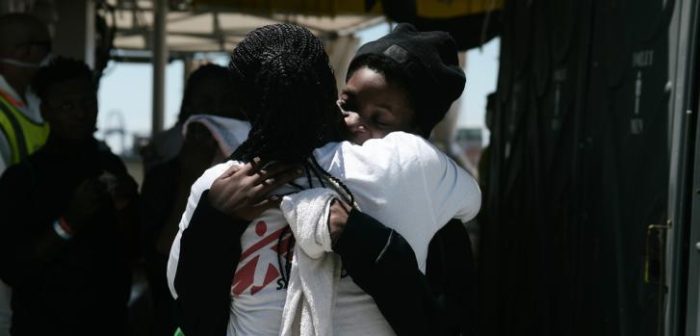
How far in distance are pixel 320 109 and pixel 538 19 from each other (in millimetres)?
2780

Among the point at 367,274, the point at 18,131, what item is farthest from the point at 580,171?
the point at 18,131

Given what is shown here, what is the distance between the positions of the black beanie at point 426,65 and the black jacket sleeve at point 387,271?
1.28 ft

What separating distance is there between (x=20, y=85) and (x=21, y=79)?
0.03m

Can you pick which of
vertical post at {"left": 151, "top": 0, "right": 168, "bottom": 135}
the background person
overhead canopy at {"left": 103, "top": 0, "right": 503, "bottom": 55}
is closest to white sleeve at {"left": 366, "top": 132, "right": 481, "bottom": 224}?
Answer: the background person

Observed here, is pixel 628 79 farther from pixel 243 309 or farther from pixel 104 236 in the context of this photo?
pixel 104 236

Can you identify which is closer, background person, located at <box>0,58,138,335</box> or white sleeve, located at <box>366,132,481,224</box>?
white sleeve, located at <box>366,132,481,224</box>

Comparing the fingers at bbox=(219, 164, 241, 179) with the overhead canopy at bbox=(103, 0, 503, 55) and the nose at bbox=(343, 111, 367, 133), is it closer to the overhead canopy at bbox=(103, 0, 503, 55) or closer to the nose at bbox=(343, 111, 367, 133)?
the nose at bbox=(343, 111, 367, 133)

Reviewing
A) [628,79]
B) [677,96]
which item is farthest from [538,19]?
[677,96]

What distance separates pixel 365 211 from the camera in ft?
6.95

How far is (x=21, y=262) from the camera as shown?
3641mm

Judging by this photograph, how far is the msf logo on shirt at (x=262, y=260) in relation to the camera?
213cm

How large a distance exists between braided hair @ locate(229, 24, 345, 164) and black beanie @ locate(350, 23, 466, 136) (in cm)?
22

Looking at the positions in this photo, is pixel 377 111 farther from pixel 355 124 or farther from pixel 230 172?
pixel 230 172

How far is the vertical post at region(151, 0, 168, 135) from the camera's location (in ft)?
34.9
